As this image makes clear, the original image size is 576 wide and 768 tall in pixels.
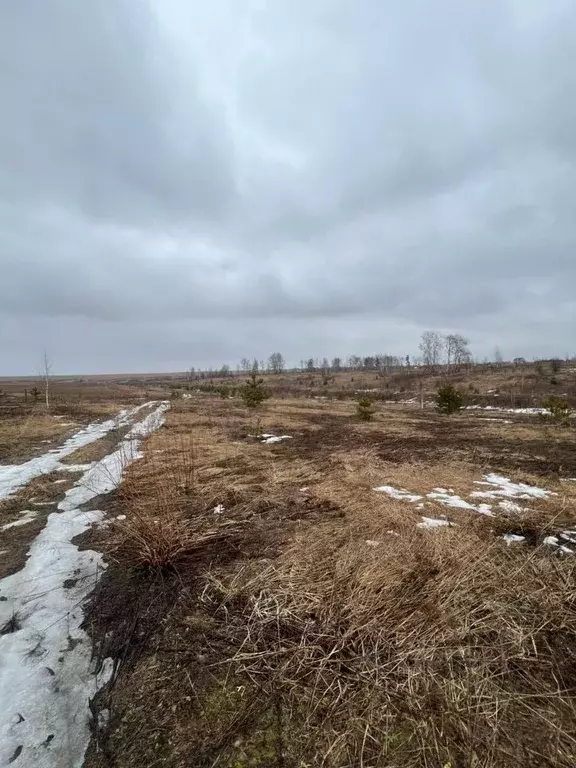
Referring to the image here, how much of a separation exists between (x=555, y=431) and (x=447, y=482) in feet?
34.3

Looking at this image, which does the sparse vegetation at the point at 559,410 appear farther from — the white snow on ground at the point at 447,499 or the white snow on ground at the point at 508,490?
the white snow on ground at the point at 447,499

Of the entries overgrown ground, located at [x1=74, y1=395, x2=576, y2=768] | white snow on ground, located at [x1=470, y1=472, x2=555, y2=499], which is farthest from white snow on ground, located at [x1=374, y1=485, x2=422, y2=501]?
white snow on ground, located at [x1=470, y1=472, x2=555, y2=499]

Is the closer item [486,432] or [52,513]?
[52,513]

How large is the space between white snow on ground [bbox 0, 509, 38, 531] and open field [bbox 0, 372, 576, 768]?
16 centimetres

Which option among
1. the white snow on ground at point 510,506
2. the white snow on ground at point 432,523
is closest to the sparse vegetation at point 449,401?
the white snow on ground at point 510,506

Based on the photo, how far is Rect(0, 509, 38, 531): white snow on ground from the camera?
5477 millimetres

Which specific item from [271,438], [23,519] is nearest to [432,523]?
[23,519]

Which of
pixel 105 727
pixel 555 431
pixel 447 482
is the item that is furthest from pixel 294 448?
pixel 555 431

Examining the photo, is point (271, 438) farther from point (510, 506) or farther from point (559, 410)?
point (559, 410)

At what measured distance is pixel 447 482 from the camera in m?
7.24

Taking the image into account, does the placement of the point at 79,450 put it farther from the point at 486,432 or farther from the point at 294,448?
the point at 486,432

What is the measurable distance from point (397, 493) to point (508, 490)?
2.14m

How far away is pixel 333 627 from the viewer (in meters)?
2.90

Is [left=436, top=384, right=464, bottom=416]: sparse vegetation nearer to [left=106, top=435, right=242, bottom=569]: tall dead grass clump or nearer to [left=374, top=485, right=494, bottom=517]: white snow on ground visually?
[left=374, top=485, right=494, bottom=517]: white snow on ground
